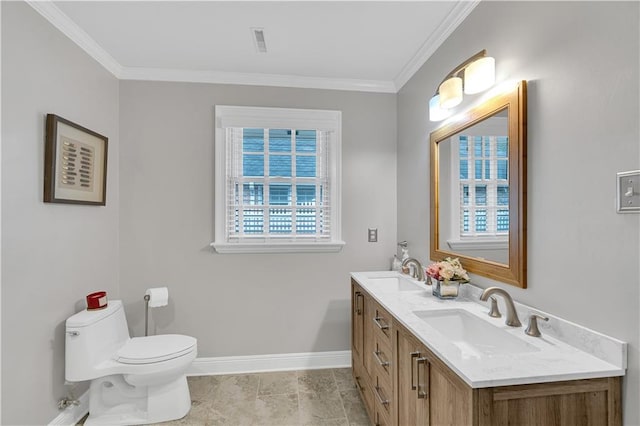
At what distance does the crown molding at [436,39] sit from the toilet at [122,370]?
8.59 ft

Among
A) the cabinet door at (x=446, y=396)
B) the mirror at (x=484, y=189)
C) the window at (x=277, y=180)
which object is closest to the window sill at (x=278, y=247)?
the window at (x=277, y=180)

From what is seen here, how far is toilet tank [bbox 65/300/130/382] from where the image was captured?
1.92 metres

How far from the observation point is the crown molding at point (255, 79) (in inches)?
102

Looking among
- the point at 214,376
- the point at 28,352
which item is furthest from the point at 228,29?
the point at 214,376

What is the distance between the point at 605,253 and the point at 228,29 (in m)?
2.24

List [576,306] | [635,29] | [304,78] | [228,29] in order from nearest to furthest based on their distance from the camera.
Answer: [635,29] < [576,306] < [228,29] < [304,78]

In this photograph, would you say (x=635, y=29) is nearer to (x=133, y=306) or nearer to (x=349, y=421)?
(x=349, y=421)

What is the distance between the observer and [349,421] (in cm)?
209

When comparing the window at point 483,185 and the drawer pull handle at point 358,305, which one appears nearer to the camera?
the window at point 483,185

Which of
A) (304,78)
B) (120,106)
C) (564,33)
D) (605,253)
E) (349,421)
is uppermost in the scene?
(304,78)

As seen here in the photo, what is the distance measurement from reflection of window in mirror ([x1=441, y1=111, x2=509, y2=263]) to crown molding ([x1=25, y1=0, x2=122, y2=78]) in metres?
2.46

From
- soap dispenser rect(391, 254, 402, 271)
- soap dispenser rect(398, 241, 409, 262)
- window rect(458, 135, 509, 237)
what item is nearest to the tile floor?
soap dispenser rect(391, 254, 402, 271)

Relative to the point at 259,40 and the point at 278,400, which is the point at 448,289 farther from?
the point at 259,40

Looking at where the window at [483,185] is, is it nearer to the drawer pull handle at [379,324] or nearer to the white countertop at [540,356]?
the white countertop at [540,356]
